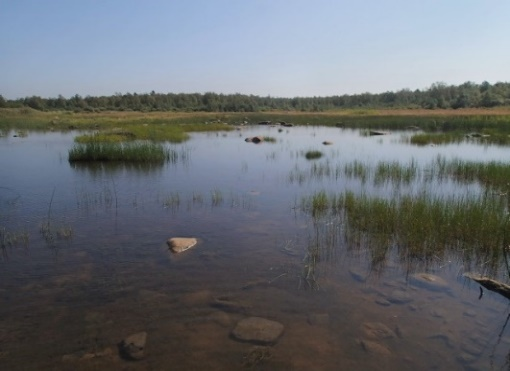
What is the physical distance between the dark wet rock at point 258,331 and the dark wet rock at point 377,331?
1217 millimetres

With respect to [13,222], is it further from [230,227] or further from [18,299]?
[230,227]

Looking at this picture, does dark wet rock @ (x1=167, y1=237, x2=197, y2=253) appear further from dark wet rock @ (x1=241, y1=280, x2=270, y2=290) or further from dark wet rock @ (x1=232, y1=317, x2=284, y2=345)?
dark wet rock @ (x1=232, y1=317, x2=284, y2=345)

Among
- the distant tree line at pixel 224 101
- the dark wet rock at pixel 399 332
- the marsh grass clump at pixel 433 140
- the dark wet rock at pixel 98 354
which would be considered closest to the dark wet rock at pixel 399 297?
the dark wet rock at pixel 399 332

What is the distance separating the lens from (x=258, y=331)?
5.50 meters

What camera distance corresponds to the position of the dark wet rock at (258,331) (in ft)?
17.5

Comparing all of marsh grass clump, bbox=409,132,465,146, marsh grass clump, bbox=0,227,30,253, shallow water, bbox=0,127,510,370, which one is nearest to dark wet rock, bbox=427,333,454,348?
shallow water, bbox=0,127,510,370

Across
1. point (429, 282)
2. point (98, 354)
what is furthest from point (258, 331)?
point (429, 282)

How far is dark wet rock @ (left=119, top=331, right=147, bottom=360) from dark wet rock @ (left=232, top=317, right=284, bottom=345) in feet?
4.09

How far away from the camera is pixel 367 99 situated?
115 metres

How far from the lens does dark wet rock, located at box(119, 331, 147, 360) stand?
196 inches

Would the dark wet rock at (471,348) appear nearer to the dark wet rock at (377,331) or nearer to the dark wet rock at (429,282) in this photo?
the dark wet rock at (377,331)

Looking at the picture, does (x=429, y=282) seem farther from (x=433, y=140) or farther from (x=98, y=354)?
(x=433, y=140)

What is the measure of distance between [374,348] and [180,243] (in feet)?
16.0

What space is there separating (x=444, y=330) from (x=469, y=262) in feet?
8.73
